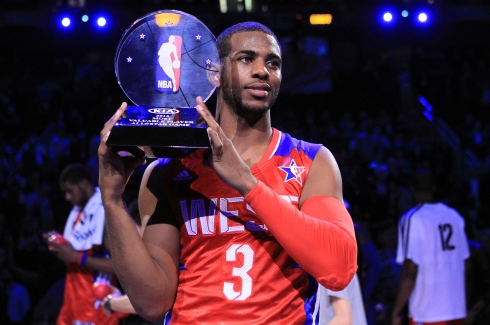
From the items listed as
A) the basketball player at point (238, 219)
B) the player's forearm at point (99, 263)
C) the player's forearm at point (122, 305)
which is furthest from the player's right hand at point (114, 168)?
the player's forearm at point (99, 263)

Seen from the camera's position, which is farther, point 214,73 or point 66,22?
point 66,22

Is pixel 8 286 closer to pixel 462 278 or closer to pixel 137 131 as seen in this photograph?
pixel 462 278

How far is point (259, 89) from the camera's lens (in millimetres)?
2365

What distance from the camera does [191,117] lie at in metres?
2.12

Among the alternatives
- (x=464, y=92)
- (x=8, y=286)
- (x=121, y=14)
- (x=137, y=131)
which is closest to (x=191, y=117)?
(x=137, y=131)

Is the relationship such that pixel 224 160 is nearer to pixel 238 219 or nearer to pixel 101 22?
pixel 238 219

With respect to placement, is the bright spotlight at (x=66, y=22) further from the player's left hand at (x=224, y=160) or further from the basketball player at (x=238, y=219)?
the player's left hand at (x=224, y=160)

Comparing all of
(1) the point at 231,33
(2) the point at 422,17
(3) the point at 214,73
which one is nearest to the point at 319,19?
(2) the point at 422,17

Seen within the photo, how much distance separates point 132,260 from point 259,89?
69cm

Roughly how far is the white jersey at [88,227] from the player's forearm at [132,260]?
3274 millimetres

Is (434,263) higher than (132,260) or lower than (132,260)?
lower

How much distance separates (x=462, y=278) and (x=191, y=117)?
446 centimetres

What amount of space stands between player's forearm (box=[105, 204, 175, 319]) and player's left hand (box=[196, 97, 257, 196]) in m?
0.35

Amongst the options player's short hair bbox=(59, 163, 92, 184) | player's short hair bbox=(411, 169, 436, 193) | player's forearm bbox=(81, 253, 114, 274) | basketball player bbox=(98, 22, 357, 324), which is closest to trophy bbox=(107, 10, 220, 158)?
basketball player bbox=(98, 22, 357, 324)
